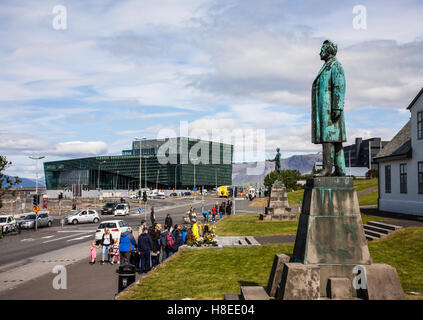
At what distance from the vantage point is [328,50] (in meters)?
8.94

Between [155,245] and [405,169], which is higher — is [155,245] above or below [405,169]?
below

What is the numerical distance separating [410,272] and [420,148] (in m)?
15.4

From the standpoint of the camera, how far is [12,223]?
1252 inches

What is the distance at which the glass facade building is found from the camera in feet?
475

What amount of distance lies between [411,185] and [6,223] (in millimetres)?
31184

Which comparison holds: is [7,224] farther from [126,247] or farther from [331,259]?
[331,259]

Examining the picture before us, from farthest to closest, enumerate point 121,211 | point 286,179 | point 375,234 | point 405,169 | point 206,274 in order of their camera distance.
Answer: point 286,179, point 121,211, point 405,169, point 375,234, point 206,274

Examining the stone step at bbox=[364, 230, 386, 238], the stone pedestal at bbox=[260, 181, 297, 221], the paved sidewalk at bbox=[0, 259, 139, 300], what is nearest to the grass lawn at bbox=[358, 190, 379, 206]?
the stone pedestal at bbox=[260, 181, 297, 221]

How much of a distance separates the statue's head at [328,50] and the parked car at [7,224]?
98.2 ft

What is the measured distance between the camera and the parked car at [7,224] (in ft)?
101

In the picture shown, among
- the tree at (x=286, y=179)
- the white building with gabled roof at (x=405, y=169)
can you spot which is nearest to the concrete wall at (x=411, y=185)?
the white building with gabled roof at (x=405, y=169)

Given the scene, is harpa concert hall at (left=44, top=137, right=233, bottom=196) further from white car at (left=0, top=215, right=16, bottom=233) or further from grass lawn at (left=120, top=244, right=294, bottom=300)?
grass lawn at (left=120, top=244, right=294, bottom=300)

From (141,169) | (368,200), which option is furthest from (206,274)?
(141,169)
